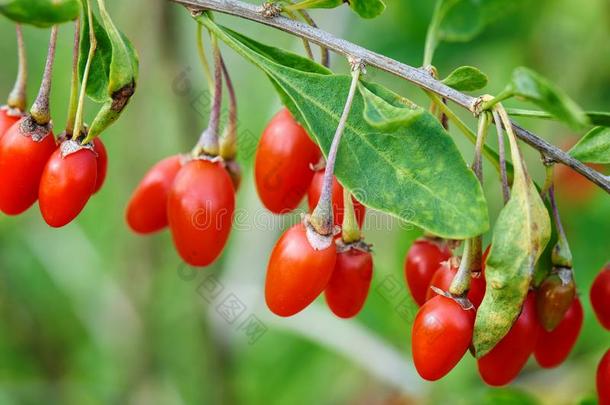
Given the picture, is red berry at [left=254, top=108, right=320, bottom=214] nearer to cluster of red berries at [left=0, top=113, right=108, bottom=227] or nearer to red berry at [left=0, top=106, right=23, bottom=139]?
cluster of red berries at [left=0, top=113, right=108, bottom=227]

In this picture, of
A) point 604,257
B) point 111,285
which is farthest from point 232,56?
point 604,257

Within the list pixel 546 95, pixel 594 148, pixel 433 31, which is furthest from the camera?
pixel 433 31

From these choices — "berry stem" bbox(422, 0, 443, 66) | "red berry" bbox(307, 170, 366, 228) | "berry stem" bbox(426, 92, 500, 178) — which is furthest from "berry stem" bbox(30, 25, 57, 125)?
"berry stem" bbox(422, 0, 443, 66)

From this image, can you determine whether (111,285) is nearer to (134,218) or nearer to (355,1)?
(134,218)

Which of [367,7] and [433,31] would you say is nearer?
[367,7]

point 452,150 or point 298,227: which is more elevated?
point 452,150

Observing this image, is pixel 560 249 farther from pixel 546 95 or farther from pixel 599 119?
pixel 546 95

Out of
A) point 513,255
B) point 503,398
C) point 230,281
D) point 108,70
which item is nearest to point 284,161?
point 108,70
